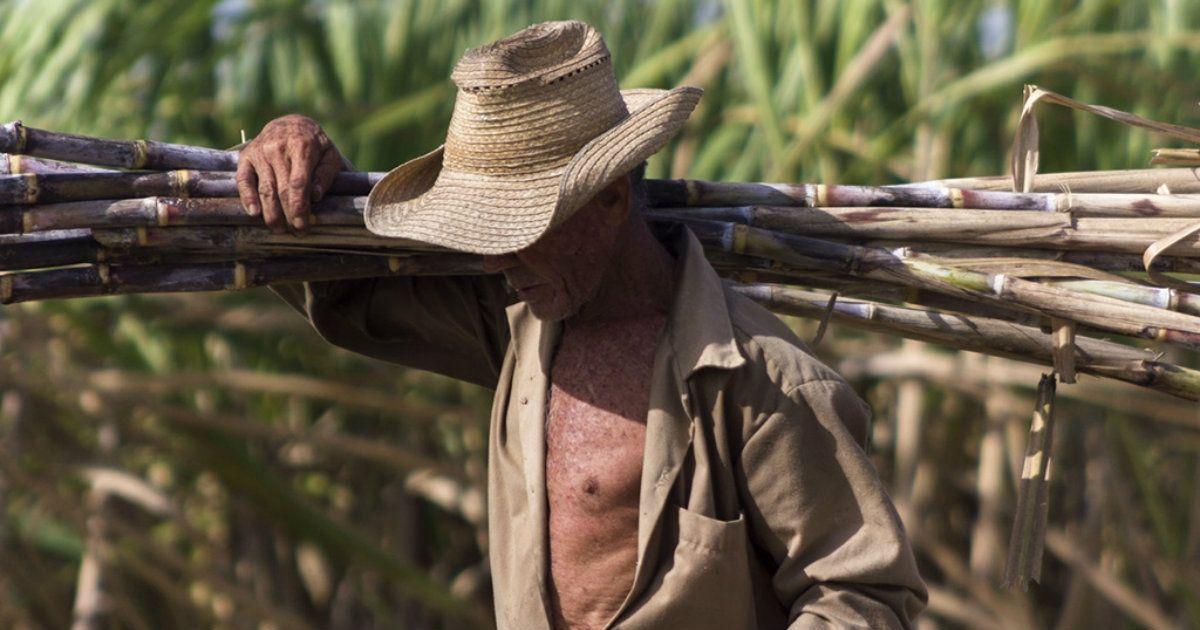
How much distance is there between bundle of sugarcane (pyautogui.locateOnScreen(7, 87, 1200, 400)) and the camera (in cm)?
221

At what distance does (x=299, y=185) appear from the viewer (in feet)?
7.07

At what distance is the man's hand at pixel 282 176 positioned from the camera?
2166 millimetres

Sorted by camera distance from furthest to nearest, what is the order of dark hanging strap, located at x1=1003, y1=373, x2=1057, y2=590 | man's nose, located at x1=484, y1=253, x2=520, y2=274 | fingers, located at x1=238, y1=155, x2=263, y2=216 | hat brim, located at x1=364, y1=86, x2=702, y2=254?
1. dark hanging strap, located at x1=1003, y1=373, x2=1057, y2=590
2. fingers, located at x1=238, y1=155, x2=263, y2=216
3. man's nose, located at x1=484, y1=253, x2=520, y2=274
4. hat brim, located at x1=364, y1=86, x2=702, y2=254

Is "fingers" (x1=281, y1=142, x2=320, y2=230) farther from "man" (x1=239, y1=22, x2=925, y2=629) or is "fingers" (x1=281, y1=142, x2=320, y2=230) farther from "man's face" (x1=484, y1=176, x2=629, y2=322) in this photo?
"man's face" (x1=484, y1=176, x2=629, y2=322)

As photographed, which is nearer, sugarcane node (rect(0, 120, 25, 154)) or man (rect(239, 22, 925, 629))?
man (rect(239, 22, 925, 629))

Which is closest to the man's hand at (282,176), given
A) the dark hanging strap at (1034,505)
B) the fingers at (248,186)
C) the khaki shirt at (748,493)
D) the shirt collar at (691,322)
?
the fingers at (248,186)

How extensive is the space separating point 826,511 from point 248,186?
813mm

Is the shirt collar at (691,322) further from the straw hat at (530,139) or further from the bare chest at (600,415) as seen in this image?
the straw hat at (530,139)

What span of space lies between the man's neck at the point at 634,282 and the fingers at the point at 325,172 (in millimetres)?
359

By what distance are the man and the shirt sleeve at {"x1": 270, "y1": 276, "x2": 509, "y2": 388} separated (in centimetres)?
14

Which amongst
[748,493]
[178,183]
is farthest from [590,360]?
[178,183]

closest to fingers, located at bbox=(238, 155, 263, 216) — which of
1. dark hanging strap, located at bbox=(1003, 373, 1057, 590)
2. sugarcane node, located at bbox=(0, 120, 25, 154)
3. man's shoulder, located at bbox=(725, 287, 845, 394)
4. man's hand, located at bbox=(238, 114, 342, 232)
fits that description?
man's hand, located at bbox=(238, 114, 342, 232)

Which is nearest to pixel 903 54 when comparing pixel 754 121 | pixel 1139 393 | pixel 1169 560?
pixel 754 121

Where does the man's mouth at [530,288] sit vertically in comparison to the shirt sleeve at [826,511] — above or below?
above
